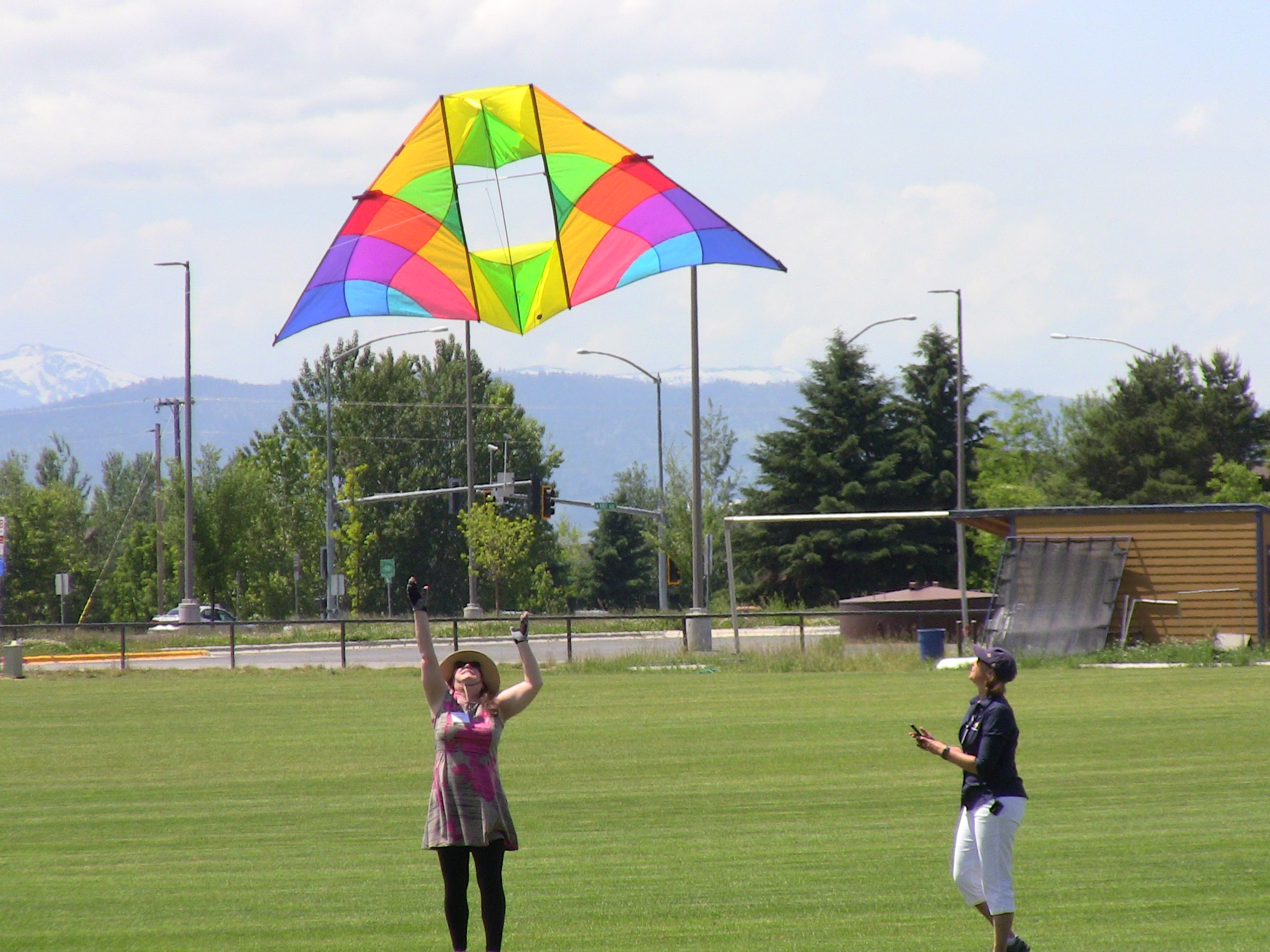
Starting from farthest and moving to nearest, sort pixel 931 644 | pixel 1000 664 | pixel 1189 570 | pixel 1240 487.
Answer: pixel 1240 487
pixel 1189 570
pixel 931 644
pixel 1000 664

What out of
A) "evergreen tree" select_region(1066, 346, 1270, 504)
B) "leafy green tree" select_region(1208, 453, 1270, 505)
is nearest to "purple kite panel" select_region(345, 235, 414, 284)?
"leafy green tree" select_region(1208, 453, 1270, 505)

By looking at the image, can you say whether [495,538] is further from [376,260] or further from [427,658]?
[427,658]

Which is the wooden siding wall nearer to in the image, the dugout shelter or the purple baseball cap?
the dugout shelter

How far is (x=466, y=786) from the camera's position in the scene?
775 cm

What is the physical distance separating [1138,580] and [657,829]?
81.2 ft

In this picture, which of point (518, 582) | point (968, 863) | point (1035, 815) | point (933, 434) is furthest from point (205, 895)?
point (518, 582)

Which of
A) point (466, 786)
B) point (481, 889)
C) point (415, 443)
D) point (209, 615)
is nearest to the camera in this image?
point (466, 786)

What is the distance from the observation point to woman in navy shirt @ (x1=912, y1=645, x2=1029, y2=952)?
801 centimetres

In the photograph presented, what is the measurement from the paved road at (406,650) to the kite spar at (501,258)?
25.3 metres

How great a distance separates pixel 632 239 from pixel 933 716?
486 inches

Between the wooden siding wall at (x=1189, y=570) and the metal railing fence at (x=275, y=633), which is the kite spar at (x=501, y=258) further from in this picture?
the metal railing fence at (x=275, y=633)

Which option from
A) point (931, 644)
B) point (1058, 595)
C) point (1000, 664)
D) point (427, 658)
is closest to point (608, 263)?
point (427, 658)

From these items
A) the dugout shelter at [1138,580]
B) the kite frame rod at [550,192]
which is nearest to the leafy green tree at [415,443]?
the dugout shelter at [1138,580]

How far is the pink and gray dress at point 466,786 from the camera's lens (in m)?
7.73
